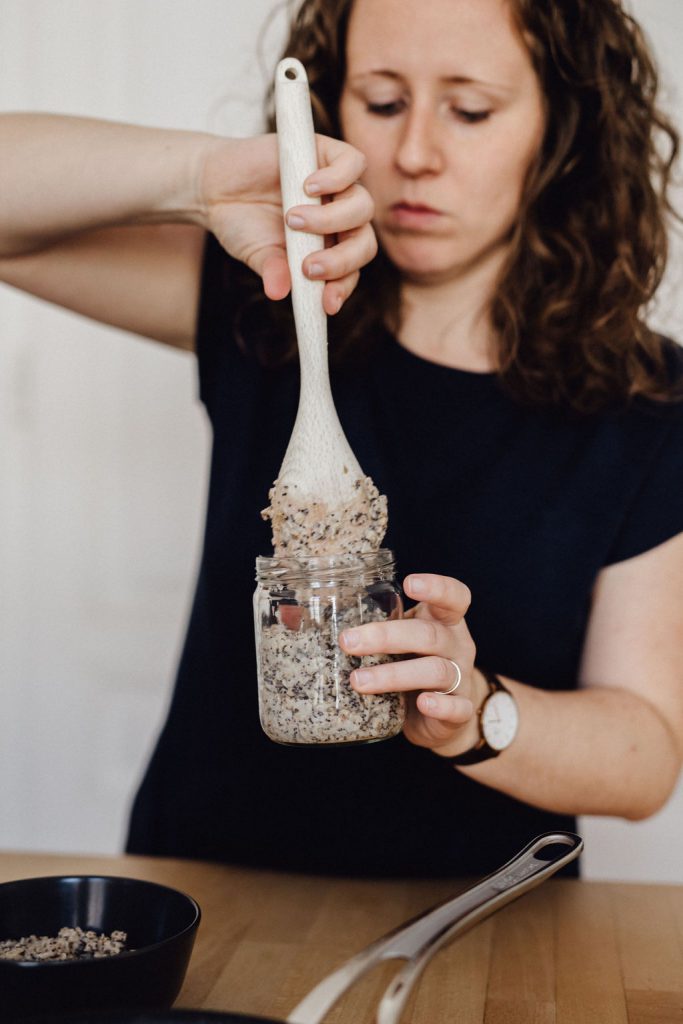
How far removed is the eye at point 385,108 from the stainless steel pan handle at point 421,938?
0.74 metres

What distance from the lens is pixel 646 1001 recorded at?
2.66 feet

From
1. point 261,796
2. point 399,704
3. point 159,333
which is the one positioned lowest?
point 261,796

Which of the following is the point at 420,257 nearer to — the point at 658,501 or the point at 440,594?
the point at 658,501

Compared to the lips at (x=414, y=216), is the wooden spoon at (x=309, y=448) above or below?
below

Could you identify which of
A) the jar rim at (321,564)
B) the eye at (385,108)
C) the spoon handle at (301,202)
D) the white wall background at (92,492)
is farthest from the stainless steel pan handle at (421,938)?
the white wall background at (92,492)

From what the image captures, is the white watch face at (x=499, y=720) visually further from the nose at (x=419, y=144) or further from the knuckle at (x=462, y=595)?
the nose at (x=419, y=144)

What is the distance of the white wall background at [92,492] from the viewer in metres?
2.27

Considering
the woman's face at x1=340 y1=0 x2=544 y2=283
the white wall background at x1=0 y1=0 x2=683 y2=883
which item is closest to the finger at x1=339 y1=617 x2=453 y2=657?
the woman's face at x1=340 y1=0 x2=544 y2=283

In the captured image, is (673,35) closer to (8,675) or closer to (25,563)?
(25,563)

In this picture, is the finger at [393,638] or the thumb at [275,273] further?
the thumb at [275,273]

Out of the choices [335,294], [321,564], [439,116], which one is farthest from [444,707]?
[439,116]

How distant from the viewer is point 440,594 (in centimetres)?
75

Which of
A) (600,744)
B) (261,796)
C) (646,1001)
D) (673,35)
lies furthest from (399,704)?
(673,35)

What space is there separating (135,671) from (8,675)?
0.94 feet
